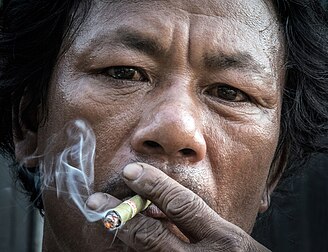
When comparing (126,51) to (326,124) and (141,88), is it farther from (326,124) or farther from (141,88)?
(326,124)

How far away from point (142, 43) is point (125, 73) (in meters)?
0.13

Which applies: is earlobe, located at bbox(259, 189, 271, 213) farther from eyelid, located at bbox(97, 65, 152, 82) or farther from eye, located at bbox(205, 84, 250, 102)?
eyelid, located at bbox(97, 65, 152, 82)

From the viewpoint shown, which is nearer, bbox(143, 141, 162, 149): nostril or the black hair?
bbox(143, 141, 162, 149): nostril

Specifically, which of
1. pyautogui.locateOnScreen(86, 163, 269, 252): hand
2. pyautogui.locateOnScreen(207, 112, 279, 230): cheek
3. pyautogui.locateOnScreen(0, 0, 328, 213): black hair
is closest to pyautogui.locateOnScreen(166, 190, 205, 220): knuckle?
pyautogui.locateOnScreen(86, 163, 269, 252): hand

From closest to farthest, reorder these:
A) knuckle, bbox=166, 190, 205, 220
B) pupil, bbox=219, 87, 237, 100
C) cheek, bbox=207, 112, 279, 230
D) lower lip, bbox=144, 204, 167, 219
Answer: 1. knuckle, bbox=166, 190, 205, 220
2. lower lip, bbox=144, 204, 167, 219
3. cheek, bbox=207, 112, 279, 230
4. pupil, bbox=219, 87, 237, 100

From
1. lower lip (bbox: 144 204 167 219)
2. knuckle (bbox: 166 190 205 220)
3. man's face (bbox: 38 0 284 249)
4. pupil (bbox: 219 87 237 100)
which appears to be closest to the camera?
knuckle (bbox: 166 190 205 220)

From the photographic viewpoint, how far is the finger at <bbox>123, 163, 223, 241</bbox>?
2.44 m

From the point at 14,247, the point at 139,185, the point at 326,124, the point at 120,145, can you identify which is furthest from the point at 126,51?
the point at 14,247

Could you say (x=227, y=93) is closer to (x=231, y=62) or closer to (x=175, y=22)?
(x=231, y=62)

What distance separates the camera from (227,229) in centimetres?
248

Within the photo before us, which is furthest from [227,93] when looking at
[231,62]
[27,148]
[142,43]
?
[27,148]

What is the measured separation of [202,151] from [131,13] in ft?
1.90

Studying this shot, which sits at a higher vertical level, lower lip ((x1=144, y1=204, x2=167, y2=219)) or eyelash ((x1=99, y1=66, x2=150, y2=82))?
eyelash ((x1=99, y1=66, x2=150, y2=82))

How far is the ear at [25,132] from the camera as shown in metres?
3.21
